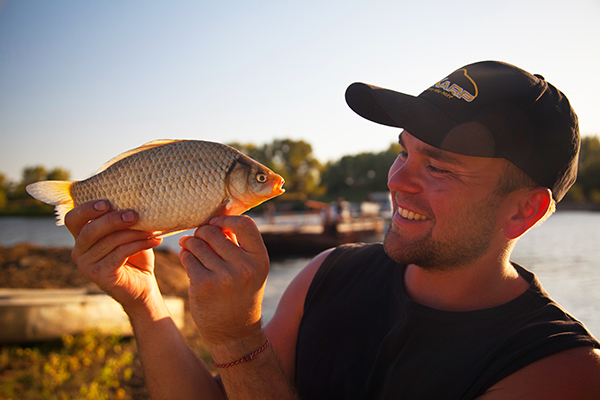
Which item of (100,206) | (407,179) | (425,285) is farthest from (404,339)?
(100,206)

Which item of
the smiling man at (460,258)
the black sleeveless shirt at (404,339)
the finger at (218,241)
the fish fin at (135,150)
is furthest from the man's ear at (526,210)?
the fish fin at (135,150)

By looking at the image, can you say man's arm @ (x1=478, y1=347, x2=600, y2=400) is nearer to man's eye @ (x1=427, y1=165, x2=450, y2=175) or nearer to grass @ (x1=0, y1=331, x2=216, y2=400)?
man's eye @ (x1=427, y1=165, x2=450, y2=175)

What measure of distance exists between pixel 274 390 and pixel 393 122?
1.24 m

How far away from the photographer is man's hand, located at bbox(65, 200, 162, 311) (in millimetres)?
1424

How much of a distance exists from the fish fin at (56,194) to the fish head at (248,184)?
71 cm

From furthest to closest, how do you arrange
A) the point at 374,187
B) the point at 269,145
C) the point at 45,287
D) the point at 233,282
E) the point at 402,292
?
the point at 374,187
the point at 269,145
the point at 45,287
the point at 402,292
the point at 233,282

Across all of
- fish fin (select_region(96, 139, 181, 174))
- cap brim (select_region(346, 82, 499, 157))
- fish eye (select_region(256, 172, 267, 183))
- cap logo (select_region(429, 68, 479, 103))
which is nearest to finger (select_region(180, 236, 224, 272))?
fish eye (select_region(256, 172, 267, 183))

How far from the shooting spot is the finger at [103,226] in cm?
141

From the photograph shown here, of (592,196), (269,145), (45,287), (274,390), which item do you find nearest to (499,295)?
(274,390)

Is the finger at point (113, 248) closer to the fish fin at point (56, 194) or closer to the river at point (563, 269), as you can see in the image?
the fish fin at point (56, 194)

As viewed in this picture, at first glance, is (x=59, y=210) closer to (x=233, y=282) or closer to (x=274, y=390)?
(x=233, y=282)

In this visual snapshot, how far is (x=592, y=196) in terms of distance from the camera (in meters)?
55.5

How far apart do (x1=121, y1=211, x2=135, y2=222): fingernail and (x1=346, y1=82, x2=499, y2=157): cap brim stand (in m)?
1.17

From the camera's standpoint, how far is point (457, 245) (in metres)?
1.57
